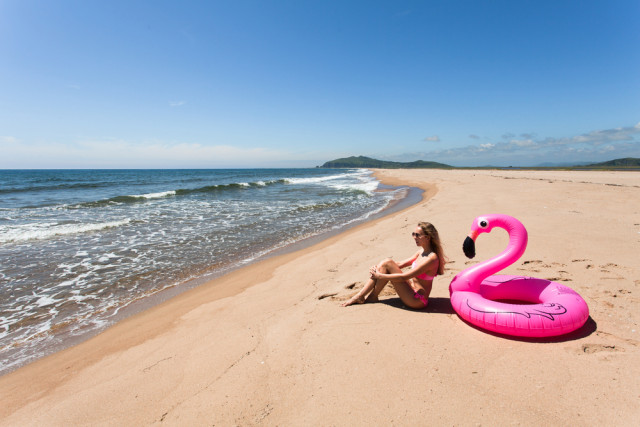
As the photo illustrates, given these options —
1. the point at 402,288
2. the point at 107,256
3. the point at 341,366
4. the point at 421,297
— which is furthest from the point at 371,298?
the point at 107,256

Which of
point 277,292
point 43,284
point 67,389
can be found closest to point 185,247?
point 43,284

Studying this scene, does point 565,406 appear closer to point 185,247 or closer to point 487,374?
point 487,374

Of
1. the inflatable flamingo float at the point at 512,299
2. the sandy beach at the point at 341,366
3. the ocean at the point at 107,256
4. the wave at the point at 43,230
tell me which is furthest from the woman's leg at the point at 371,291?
the wave at the point at 43,230

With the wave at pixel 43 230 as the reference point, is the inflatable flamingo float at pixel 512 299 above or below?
above

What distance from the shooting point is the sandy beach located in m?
2.36

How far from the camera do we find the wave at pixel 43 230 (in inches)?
395

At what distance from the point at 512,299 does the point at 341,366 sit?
2.60 m

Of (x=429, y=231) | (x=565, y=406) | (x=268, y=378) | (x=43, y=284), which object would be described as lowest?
(x=43, y=284)

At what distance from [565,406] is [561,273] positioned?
321 cm

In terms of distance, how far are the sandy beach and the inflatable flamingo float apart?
0.18 m

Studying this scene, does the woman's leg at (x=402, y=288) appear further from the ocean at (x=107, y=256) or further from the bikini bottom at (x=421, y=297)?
the ocean at (x=107, y=256)

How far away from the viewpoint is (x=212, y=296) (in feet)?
18.3

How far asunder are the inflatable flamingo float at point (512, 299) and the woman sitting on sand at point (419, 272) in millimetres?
346

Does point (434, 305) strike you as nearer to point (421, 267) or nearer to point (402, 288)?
point (402, 288)
